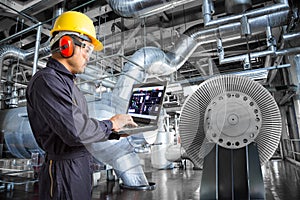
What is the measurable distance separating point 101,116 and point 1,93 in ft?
9.62

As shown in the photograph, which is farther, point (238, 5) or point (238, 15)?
point (238, 15)

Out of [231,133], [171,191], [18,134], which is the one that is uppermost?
[18,134]

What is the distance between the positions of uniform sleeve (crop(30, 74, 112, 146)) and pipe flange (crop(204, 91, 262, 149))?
0.32 metres

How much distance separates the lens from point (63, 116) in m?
0.50

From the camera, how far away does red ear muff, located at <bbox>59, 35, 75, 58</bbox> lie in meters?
0.59

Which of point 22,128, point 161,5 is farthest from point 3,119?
point 161,5

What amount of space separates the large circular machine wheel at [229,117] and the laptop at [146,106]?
11 cm

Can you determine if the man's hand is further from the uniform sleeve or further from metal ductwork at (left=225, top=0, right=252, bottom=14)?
metal ductwork at (left=225, top=0, right=252, bottom=14)

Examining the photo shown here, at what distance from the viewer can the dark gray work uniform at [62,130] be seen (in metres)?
0.51

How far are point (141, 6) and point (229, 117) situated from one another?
1.28 m

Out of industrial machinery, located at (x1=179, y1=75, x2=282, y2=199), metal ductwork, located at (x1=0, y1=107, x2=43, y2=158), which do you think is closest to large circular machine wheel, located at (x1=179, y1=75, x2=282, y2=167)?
industrial machinery, located at (x1=179, y1=75, x2=282, y2=199)

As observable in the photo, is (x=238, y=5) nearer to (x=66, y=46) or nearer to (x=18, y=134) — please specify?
(x=66, y=46)

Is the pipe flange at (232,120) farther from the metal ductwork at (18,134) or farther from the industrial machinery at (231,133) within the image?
the metal ductwork at (18,134)

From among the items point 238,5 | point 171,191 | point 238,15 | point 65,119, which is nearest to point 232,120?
point 65,119
